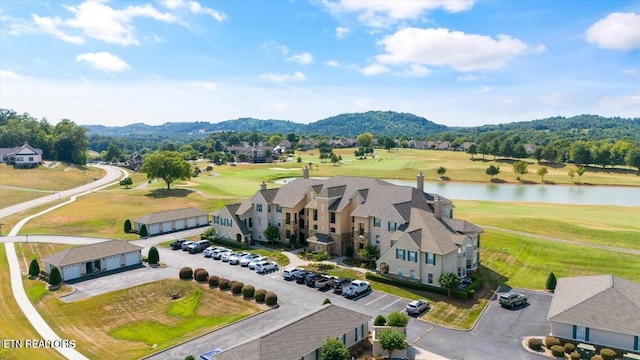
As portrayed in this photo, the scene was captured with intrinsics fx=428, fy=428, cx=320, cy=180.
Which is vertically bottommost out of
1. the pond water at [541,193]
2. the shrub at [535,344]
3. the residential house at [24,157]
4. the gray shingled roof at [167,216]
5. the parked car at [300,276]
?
the shrub at [535,344]

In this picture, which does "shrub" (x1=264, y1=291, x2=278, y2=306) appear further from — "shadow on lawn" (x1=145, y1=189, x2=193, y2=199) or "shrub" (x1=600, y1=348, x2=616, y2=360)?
"shadow on lawn" (x1=145, y1=189, x2=193, y2=199)

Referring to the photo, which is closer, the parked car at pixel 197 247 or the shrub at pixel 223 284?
the shrub at pixel 223 284

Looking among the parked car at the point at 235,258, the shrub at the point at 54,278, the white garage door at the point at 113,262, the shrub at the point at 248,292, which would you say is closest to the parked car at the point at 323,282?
the shrub at the point at 248,292

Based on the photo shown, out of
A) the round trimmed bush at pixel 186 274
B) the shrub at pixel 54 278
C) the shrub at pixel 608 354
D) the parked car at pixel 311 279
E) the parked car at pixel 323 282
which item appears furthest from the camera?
the round trimmed bush at pixel 186 274

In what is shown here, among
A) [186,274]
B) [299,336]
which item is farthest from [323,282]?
[299,336]

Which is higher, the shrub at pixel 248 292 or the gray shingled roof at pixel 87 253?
the gray shingled roof at pixel 87 253

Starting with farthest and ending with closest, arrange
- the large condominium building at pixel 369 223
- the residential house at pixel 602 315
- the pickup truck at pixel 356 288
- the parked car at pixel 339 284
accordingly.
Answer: the large condominium building at pixel 369 223 < the parked car at pixel 339 284 < the pickup truck at pixel 356 288 < the residential house at pixel 602 315

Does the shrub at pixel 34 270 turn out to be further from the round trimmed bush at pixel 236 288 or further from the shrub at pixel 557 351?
the shrub at pixel 557 351
